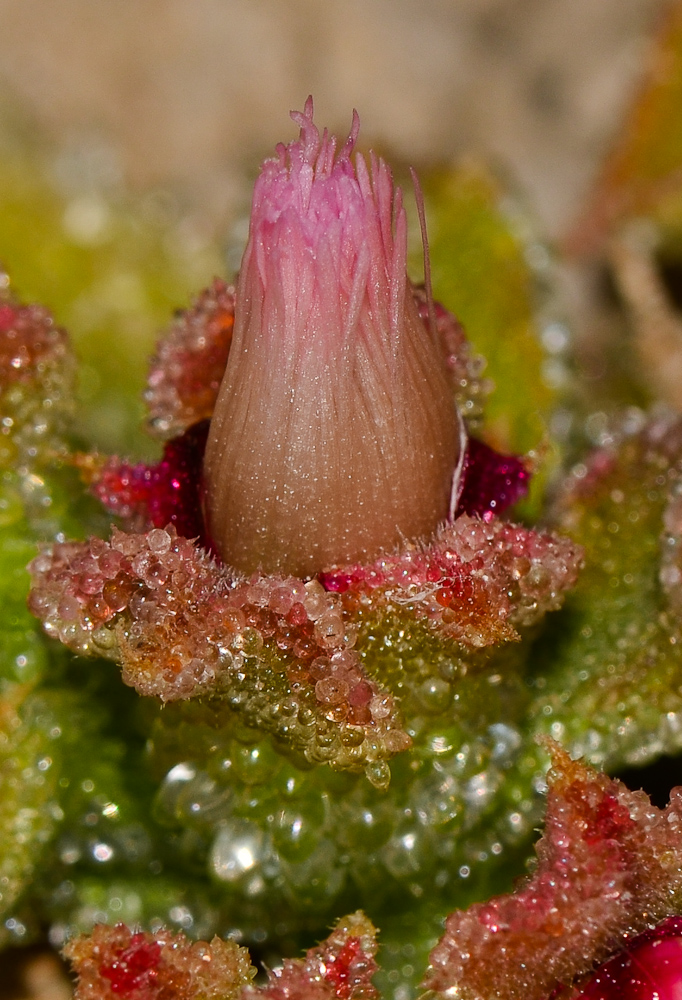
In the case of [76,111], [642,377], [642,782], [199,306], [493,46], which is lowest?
[642,782]

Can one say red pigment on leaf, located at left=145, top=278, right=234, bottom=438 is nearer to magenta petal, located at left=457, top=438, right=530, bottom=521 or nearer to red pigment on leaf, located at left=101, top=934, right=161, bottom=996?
magenta petal, located at left=457, top=438, right=530, bottom=521

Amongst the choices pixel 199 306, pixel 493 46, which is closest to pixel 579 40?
pixel 493 46

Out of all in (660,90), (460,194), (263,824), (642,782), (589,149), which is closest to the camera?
(263,824)

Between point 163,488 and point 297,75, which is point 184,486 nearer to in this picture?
point 163,488

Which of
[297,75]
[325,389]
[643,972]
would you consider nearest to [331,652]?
[325,389]

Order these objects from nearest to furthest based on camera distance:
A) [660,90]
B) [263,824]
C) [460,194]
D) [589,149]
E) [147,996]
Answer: [147,996]
[263,824]
[460,194]
[660,90]
[589,149]

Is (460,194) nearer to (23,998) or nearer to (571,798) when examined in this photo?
(571,798)

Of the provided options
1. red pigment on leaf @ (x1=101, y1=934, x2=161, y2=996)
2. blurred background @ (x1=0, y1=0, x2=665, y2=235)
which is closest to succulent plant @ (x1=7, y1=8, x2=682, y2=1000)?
red pigment on leaf @ (x1=101, y1=934, x2=161, y2=996)
